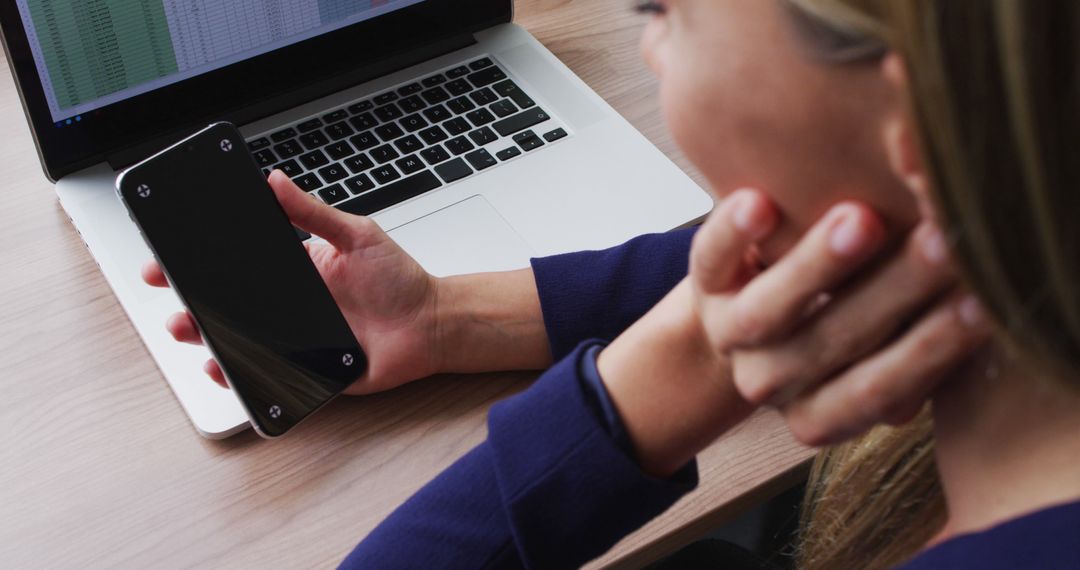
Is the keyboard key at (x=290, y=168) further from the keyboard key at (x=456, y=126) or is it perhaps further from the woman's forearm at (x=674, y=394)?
the woman's forearm at (x=674, y=394)

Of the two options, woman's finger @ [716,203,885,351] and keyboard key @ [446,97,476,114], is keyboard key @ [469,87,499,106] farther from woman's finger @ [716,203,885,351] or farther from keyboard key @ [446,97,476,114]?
woman's finger @ [716,203,885,351]

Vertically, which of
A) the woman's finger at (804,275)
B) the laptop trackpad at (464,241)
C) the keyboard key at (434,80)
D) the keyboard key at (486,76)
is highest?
the woman's finger at (804,275)

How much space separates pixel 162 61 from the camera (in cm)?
84

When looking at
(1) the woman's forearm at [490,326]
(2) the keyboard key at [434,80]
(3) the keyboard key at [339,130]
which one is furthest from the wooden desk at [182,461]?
(2) the keyboard key at [434,80]

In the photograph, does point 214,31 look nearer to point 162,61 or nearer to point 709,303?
point 162,61

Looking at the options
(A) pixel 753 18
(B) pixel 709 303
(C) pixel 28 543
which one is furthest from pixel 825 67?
(C) pixel 28 543

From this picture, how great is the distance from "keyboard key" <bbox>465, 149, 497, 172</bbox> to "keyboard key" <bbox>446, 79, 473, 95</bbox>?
8cm

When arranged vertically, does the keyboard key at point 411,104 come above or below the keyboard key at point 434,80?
below

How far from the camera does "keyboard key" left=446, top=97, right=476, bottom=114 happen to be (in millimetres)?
924

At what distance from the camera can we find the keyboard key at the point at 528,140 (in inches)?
35.5

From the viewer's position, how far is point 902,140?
385 millimetres

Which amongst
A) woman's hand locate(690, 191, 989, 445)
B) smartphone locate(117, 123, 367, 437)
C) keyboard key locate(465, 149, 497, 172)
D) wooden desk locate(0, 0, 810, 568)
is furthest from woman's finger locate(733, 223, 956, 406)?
keyboard key locate(465, 149, 497, 172)

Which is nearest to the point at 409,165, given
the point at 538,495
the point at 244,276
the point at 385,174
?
the point at 385,174

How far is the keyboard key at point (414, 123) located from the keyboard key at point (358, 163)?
0.16 feet
